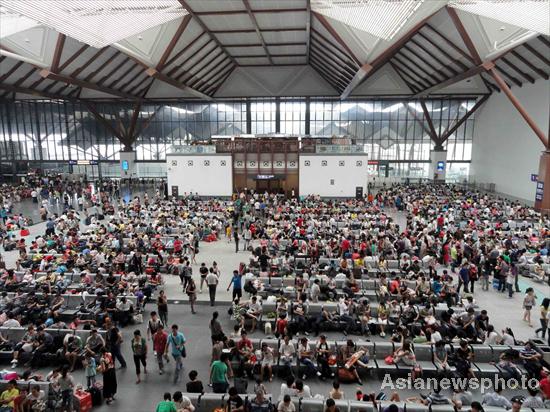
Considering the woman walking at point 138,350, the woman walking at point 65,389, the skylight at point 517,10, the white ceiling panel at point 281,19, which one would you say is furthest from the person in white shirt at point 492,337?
the white ceiling panel at point 281,19

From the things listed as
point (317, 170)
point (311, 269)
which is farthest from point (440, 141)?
point (311, 269)

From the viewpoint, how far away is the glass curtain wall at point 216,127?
46.4 metres

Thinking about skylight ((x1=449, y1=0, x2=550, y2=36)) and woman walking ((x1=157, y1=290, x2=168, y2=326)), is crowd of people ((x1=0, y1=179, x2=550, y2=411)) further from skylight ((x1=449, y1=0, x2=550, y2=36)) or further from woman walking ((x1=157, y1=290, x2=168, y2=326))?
skylight ((x1=449, y1=0, x2=550, y2=36))

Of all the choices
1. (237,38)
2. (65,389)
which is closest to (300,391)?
(65,389)

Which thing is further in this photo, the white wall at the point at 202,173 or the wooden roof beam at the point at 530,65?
the white wall at the point at 202,173

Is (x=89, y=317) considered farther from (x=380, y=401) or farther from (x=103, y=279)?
(x=380, y=401)

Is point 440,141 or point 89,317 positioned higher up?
point 440,141

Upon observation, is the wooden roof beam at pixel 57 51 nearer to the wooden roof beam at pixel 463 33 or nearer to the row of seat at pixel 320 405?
the wooden roof beam at pixel 463 33

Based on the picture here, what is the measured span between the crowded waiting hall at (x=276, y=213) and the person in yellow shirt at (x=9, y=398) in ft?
0.14

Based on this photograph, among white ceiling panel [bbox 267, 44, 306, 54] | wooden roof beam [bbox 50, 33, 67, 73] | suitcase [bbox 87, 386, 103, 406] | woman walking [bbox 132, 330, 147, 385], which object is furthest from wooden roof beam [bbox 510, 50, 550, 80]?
suitcase [bbox 87, 386, 103, 406]

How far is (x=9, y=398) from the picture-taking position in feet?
23.3

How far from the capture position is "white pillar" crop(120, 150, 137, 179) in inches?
1843

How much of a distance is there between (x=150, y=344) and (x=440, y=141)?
43.1 meters

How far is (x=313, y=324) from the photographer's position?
1077 cm
